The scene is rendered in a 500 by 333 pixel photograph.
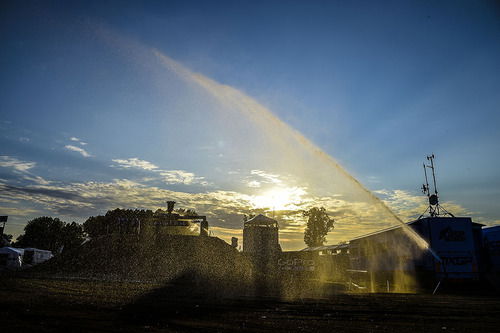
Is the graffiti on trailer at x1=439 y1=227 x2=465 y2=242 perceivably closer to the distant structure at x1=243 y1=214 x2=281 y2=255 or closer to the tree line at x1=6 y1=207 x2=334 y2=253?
the distant structure at x1=243 y1=214 x2=281 y2=255

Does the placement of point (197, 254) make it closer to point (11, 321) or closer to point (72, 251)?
point (72, 251)

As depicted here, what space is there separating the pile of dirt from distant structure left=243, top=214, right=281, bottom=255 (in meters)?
10.4

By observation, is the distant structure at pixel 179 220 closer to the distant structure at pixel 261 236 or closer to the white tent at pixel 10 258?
the distant structure at pixel 261 236

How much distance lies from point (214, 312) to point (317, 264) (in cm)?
4472

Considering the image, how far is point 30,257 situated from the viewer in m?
57.9

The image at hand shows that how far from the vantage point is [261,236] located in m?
53.0

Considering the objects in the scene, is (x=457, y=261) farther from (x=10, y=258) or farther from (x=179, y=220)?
(x=10, y=258)

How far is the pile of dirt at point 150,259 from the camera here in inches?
1273

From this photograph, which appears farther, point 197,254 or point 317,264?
point 317,264

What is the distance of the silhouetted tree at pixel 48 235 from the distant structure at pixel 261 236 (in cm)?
6739

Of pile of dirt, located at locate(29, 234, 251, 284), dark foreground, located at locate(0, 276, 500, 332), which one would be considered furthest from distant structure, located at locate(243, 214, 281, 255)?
dark foreground, located at locate(0, 276, 500, 332)

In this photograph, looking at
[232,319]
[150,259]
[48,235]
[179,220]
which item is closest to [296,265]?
[179,220]

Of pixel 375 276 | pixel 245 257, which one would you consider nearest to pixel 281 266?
pixel 245 257

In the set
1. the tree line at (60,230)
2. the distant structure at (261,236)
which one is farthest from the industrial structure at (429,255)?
the tree line at (60,230)
